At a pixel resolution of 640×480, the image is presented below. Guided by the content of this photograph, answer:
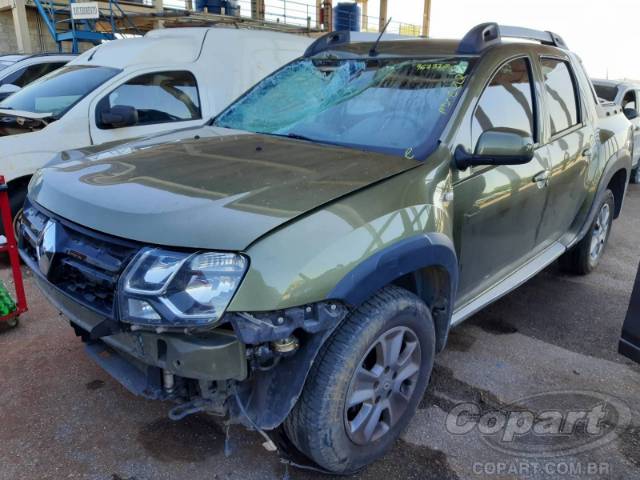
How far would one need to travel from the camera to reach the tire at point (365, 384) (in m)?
2.00

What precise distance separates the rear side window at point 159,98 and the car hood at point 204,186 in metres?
2.66

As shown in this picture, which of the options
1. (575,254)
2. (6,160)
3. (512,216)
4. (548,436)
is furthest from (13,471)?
(575,254)

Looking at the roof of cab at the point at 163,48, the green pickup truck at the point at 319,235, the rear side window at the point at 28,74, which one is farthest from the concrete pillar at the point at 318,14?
the green pickup truck at the point at 319,235

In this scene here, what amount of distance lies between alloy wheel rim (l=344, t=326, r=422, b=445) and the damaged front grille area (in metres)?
0.98

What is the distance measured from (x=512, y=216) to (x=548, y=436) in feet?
3.86

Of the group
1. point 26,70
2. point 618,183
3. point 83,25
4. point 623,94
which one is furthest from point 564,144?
point 83,25

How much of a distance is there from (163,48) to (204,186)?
14.1 feet

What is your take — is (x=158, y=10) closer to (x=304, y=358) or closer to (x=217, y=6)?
(x=217, y=6)

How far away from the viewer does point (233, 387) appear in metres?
1.94

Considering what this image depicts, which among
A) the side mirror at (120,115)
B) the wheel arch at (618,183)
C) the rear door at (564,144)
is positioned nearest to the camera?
the rear door at (564,144)

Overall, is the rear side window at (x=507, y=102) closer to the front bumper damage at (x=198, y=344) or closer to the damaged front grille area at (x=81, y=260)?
the front bumper damage at (x=198, y=344)

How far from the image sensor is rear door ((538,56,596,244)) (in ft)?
11.1

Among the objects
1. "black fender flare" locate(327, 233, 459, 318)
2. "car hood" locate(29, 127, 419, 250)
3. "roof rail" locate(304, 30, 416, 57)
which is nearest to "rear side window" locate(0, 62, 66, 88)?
"roof rail" locate(304, 30, 416, 57)

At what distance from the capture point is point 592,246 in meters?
4.55
